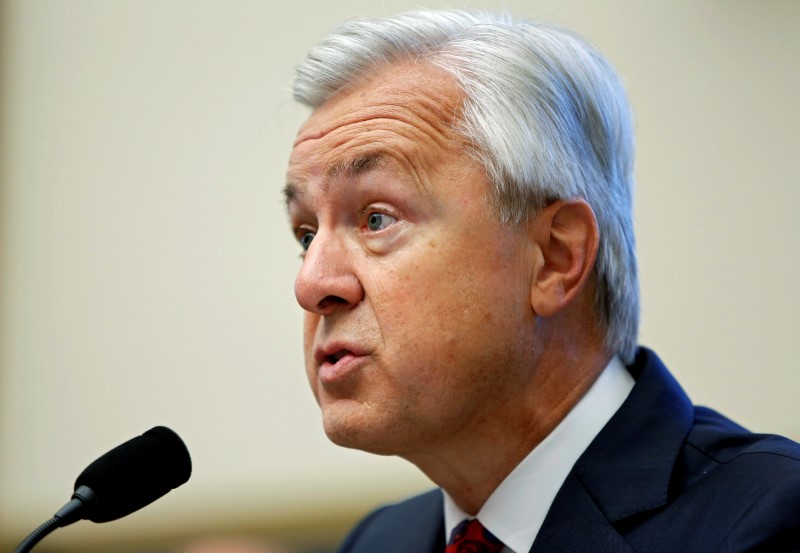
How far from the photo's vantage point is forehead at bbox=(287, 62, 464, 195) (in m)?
1.81

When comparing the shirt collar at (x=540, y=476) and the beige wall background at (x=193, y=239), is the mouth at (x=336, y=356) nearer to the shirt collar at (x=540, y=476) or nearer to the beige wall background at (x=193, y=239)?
the shirt collar at (x=540, y=476)

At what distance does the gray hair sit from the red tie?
448mm

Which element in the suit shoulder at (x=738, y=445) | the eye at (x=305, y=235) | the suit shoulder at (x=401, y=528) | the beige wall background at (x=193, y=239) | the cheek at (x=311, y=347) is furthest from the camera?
the beige wall background at (x=193, y=239)

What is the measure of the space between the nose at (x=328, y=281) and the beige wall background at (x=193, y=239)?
5.12 feet

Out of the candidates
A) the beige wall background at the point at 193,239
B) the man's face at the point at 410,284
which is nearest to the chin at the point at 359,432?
the man's face at the point at 410,284

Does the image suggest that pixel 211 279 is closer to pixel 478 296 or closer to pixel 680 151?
pixel 680 151

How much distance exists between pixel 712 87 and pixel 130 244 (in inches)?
82.6

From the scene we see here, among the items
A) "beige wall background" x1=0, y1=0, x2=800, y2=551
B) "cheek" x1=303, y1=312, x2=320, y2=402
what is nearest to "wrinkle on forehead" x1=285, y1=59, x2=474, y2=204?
"cheek" x1=303, y1=312, x2=320, y2=402

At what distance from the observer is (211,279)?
3.58m

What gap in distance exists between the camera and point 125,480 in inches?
60.2

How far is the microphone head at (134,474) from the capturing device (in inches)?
59.7

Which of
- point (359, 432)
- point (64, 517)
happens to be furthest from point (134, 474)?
point (359, 432)

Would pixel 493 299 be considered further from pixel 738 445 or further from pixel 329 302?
pixel 738 445

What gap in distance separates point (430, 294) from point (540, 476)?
16.1 inches
